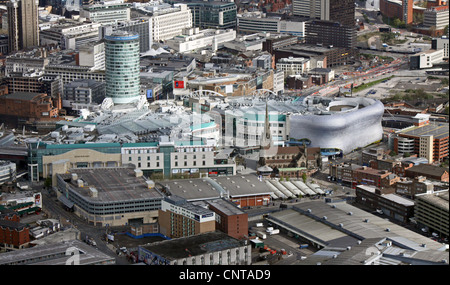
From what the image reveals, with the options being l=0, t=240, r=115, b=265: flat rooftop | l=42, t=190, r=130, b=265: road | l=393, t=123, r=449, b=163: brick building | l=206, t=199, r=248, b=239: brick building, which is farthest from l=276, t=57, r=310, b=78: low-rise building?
l=0, t=240, r=115, b=265: flat rooftop

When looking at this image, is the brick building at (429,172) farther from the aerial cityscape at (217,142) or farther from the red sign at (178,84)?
the red sign at (178,84)

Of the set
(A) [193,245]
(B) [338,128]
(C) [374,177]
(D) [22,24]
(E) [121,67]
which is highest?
(D) [22,24]

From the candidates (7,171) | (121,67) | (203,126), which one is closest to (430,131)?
(203,126)

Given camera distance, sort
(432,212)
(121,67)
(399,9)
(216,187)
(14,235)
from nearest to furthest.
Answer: (14,235) → (432,212) → (216,187) → (121,67) → (399,9)

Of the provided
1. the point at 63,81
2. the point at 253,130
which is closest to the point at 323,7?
the point at 63,81

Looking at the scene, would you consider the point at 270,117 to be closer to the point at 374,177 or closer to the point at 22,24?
the point at 374,177

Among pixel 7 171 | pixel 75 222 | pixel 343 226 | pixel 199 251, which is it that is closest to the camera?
pixel 199 251
